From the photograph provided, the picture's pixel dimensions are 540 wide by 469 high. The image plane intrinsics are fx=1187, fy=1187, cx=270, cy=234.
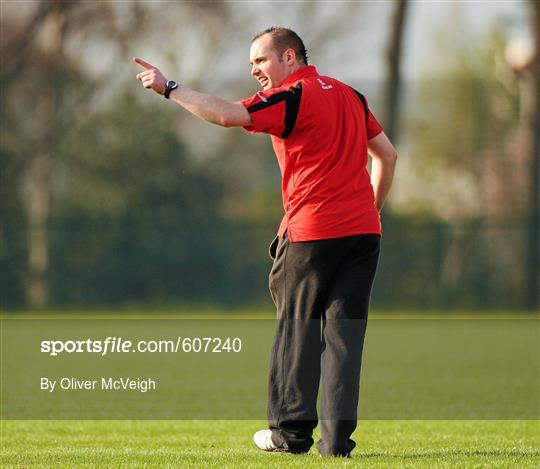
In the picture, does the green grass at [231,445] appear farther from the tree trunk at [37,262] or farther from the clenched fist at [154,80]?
the tree trunk at [37,262]

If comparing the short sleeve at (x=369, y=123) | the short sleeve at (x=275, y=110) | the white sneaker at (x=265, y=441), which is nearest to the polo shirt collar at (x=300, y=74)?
the short sleeve at (x=275, y=110)

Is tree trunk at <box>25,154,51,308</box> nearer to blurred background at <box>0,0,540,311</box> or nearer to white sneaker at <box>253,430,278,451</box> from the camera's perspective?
blurred background at <box>0,0,540,311</box>

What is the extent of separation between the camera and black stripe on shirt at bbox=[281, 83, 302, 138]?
4668 mm

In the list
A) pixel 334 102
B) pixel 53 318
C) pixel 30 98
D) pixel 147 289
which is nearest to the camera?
pixel 334 102

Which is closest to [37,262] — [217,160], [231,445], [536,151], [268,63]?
[217,160]

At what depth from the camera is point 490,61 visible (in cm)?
2216

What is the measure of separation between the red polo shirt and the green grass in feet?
3.13

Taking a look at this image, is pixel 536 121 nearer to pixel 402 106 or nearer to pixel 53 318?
pixel 402 106

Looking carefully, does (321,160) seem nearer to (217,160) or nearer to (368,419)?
(368,419)

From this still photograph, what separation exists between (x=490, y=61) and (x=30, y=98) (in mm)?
8509

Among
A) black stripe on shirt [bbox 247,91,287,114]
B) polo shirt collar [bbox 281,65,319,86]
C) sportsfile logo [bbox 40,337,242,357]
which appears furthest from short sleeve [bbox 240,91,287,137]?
sportsfile logo [bbox 40,337,242,357]

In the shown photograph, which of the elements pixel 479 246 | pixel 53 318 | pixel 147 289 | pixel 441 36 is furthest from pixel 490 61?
pixel 53 318

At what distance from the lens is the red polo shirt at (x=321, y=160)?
4730 millimetres

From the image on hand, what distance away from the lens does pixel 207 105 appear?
4566mm
